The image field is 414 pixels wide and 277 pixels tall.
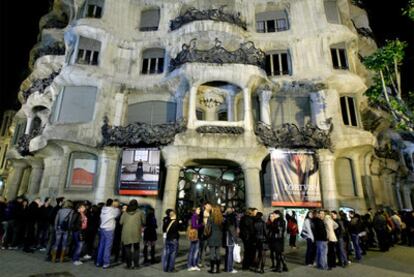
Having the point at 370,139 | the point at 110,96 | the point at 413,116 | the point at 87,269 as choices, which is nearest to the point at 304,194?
the point at 370,139

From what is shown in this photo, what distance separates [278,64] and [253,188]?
34.0 feet

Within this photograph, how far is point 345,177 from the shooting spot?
17.7 meters

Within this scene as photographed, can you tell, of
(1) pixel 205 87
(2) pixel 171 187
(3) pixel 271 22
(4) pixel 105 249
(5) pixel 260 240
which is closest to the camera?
(4) pixel 105 249

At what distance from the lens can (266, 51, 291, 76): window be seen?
19750 millimetres

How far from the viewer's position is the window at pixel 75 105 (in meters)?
17.4

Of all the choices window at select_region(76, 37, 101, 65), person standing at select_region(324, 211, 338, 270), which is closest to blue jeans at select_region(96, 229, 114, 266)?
person standing at select_region(324, 211, 338, 270)

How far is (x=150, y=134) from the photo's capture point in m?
16.6

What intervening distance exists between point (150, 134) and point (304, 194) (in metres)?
10.7

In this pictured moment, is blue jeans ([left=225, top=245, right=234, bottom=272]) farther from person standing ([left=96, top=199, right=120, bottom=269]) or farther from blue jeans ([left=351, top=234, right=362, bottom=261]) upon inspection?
blue jeans ([left=351, top=234, right=362, bottom=261])

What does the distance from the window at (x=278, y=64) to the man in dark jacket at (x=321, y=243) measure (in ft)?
44.9

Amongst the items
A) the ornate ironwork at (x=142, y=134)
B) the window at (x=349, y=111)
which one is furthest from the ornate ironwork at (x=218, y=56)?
the window at (x=349, y=111)

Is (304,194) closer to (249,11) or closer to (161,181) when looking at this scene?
(161,181)

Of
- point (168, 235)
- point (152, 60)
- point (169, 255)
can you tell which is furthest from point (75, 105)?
point (169, 255)

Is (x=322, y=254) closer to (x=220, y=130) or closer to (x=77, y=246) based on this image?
(x=77, y=246)
